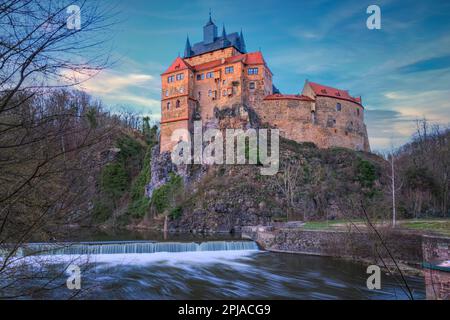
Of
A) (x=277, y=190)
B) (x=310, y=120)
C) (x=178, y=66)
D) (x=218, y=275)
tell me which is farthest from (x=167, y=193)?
(x=218, y=275)

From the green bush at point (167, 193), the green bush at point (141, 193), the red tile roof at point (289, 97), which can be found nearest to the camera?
the green bush at point (167, 193)

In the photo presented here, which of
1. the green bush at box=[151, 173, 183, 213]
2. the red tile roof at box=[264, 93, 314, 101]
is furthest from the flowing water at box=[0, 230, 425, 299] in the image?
the red tile roof at box=[264, 93, 314, 101]

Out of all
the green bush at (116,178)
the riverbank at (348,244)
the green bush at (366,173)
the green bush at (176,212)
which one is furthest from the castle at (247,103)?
the riverbank at (348,244)

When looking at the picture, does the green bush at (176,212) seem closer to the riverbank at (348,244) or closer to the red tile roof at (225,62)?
the riverbank at (348,244)

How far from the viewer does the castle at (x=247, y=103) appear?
148 feet

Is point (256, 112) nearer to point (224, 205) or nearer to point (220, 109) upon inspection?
point (220, 109)

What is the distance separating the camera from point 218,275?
16.3 meters

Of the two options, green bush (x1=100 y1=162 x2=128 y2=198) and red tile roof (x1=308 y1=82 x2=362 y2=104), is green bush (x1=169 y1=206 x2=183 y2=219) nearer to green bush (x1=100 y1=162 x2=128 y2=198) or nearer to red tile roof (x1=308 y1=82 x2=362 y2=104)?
green bush (x1=100 y1=162 x2=128 y2=198)

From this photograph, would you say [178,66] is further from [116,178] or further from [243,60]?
[116,178]

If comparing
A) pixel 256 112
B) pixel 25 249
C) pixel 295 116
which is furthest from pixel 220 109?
pixel 25 249

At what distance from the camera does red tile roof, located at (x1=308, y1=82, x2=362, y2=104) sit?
46500 millimetres

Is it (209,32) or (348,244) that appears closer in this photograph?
(348,244)

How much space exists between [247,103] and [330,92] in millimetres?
12069

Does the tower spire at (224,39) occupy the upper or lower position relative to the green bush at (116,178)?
upper
